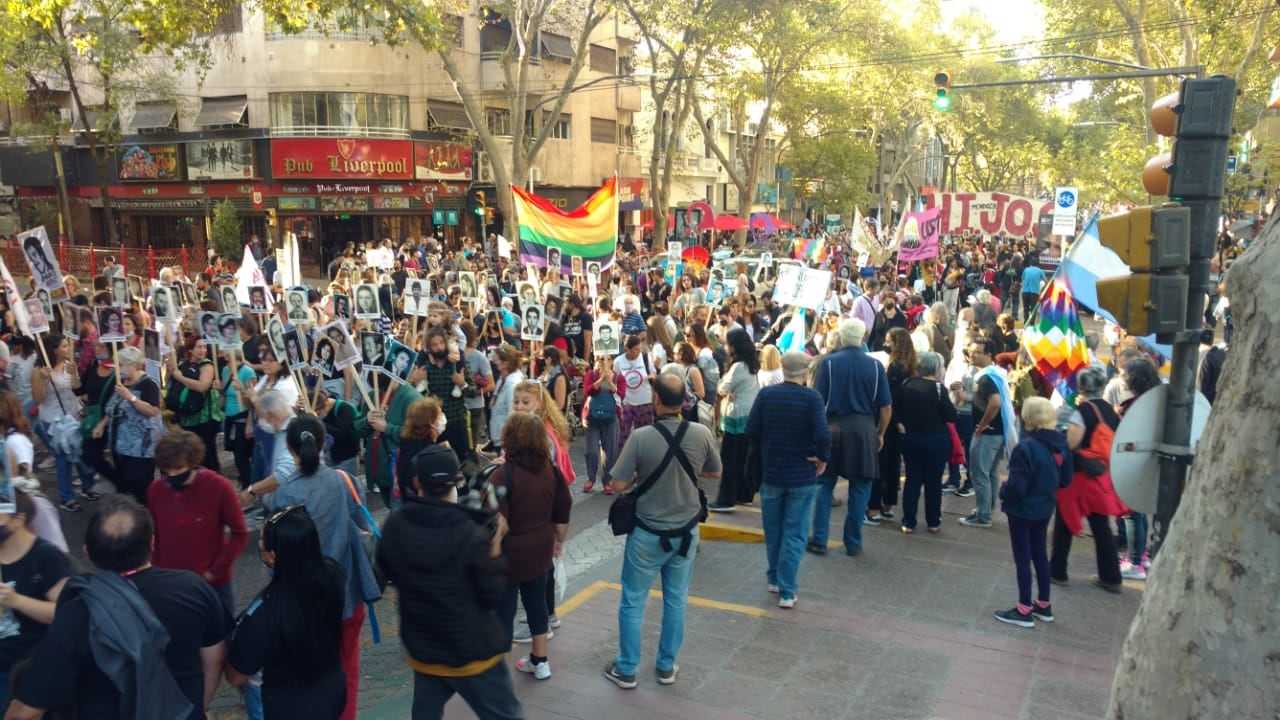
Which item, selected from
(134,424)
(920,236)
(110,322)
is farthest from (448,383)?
(920,236)

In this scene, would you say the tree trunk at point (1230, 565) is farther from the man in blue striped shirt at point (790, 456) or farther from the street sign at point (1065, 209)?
the street sign at point (1065, 209)

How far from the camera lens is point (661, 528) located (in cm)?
527

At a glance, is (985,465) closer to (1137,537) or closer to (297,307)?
(1137,537)

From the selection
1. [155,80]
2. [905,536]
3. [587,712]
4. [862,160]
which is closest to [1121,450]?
[587,712]

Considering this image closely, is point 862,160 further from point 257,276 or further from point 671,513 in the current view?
point 671,513

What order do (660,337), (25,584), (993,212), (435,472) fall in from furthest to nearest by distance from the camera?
(993,212) < (660,337) < (435,472) < (25,584)

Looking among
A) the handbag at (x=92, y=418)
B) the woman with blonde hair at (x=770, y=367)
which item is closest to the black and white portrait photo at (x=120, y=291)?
the handbag at (x=92, y=418)

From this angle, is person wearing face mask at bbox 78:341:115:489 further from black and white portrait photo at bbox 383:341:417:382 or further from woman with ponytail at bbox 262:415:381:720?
woman with ponytail at bbox 262:415:381:720

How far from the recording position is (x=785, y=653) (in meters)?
5.85

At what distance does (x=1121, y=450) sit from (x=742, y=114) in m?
35.4

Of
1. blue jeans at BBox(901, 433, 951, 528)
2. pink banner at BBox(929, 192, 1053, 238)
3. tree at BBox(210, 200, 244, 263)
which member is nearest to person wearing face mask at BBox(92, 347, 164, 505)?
blue jeans at BBox(901, 433, 951, 528)

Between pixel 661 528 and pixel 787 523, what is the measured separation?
149 centimetres

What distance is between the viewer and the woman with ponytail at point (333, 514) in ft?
15.3

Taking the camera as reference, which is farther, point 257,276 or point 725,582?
point 257,276
